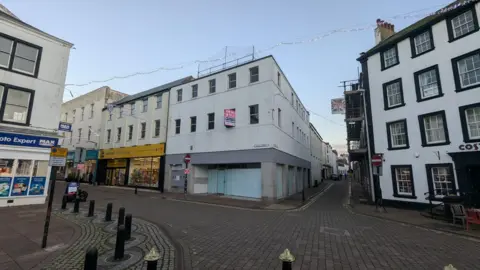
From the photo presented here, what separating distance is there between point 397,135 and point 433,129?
2.15 meters

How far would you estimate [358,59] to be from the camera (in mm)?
19484

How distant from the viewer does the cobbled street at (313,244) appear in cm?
568

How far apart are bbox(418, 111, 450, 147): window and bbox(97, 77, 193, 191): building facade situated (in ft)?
74.0

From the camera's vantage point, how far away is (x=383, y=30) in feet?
66.8

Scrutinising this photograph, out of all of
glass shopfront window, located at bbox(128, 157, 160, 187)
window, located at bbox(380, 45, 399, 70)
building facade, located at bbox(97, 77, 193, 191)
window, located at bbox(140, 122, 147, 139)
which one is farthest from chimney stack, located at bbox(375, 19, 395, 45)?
window, located at bbox(140, 122, 147, 139)

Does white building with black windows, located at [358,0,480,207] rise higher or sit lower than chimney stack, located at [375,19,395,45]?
lower

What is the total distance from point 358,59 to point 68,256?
22.1 metres

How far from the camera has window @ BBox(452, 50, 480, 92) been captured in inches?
516

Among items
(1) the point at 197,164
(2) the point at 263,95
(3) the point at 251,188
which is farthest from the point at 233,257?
(1) the point at 197,164

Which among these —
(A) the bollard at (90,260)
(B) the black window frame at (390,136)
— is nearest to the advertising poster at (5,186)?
(A) the bollard at (90,260)

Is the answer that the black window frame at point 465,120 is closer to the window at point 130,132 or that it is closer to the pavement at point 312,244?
the pavement at point 312,244

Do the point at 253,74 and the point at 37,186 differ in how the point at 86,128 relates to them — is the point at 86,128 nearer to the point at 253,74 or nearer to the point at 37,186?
the point at 37,186

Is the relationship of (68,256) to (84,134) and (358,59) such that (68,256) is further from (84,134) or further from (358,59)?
(84,134)

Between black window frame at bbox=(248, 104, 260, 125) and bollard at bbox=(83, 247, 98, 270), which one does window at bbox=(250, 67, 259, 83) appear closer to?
black window frame at bbox=(248, 104, 260, 125)
